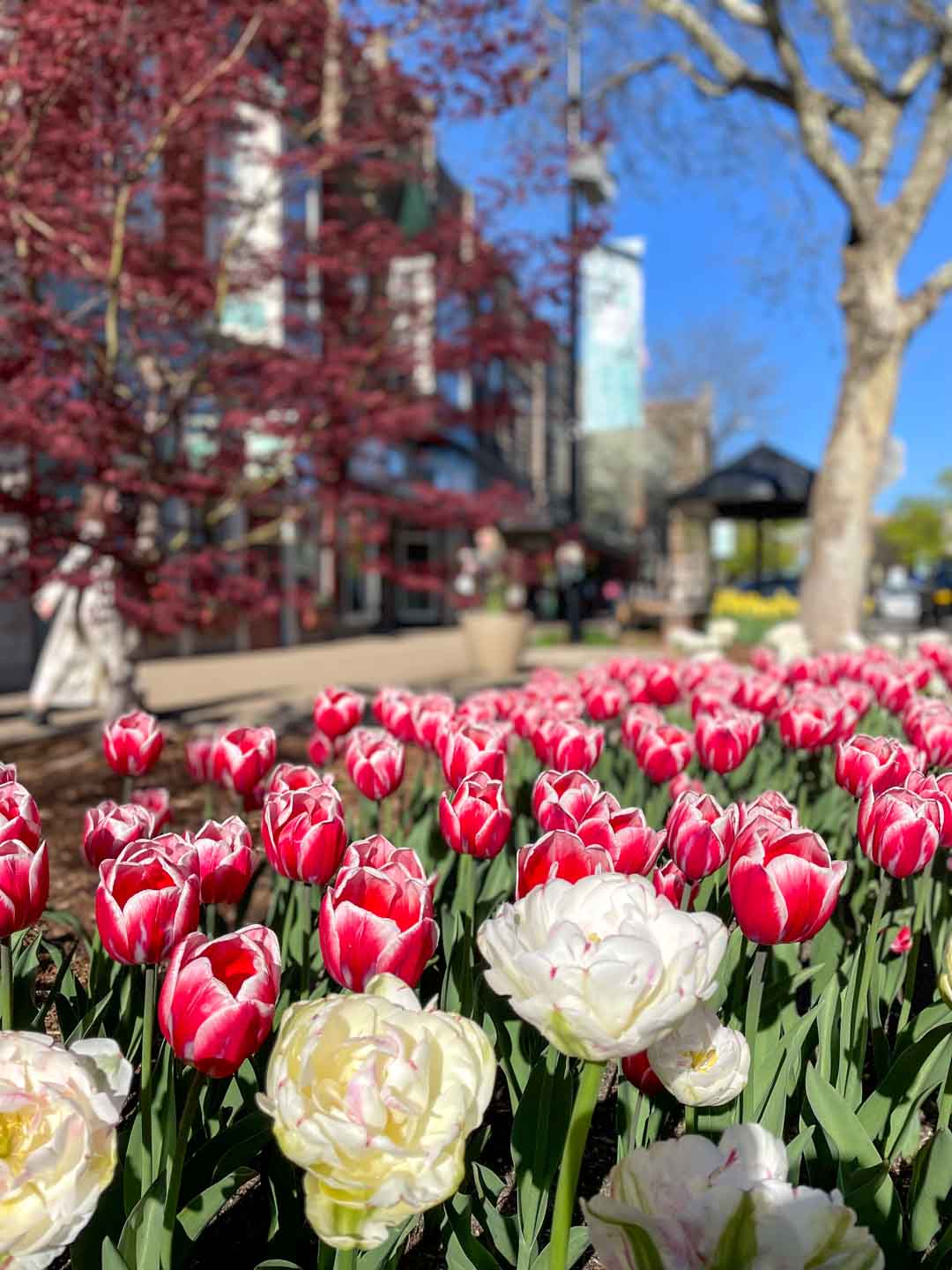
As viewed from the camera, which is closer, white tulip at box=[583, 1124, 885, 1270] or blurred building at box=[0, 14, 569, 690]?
white tulip at box=[583, 1124, 885, 1270]

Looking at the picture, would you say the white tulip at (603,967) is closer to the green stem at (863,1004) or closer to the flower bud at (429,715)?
the green stem at (863,1004)

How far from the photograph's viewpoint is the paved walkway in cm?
921

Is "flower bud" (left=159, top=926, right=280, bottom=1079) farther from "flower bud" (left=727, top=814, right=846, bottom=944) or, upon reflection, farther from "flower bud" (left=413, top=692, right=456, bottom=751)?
"flower bud" (left=413, top=692, right=456, bottom=751)

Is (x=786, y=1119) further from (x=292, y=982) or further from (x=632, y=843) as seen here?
(x=292, y=982)

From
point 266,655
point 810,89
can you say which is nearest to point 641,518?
point 266,655

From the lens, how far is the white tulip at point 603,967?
36.5 inches

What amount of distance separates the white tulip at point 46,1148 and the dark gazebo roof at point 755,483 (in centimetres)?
1612

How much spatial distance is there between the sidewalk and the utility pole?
2.31 meters

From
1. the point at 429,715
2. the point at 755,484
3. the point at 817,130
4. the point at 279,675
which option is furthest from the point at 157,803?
the point at 755,484

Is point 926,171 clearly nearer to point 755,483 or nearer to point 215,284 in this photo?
point 755,483

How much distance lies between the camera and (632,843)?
143 centimetres

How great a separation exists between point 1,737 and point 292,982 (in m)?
6.66

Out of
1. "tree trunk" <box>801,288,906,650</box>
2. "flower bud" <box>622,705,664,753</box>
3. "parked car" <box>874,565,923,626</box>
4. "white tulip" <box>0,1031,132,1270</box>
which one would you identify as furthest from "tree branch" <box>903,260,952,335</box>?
"parked car" <box>874,565,923,626</box>

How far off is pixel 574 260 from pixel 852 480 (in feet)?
16.2
